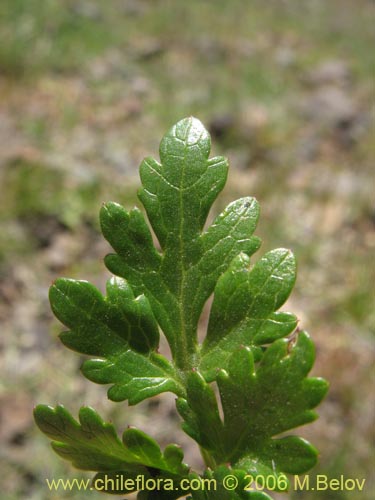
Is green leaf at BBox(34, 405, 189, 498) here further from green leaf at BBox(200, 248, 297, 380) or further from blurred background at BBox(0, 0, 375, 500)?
blurred background at BBox(0, 0, 375, 500)

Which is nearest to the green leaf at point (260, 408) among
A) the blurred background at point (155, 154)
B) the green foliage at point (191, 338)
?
the green foliage at point (191, 338)

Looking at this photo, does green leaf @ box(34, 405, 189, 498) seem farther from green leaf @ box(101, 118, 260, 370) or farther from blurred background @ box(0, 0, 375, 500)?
blurred background @ box(0, 0, 375, 500)

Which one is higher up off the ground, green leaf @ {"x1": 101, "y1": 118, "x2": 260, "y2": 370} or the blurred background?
the blurred background

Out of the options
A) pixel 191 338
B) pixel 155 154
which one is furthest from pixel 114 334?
pixel 155 154

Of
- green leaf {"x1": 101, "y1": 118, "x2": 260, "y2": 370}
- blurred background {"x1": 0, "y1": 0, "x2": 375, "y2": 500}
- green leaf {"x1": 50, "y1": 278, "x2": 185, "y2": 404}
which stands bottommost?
green leaf {"x1": 50, "y1": 278, "x2": 185, "y2": 404}

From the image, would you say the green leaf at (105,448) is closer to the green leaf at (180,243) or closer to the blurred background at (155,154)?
the green leaf at (180,243)

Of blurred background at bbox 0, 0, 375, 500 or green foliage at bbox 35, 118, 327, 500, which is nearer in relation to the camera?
green foliage at bbox 35, 118, 327, 500

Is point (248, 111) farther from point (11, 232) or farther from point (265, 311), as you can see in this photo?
point (265, 311)

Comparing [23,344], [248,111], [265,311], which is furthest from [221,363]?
[248,111]

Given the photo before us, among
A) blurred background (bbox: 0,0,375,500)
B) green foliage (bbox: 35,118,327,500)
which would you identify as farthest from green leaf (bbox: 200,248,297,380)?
blurred background (bbox: 0,0,375,500)

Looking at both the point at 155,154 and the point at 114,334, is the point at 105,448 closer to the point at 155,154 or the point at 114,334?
the point at 114,334
